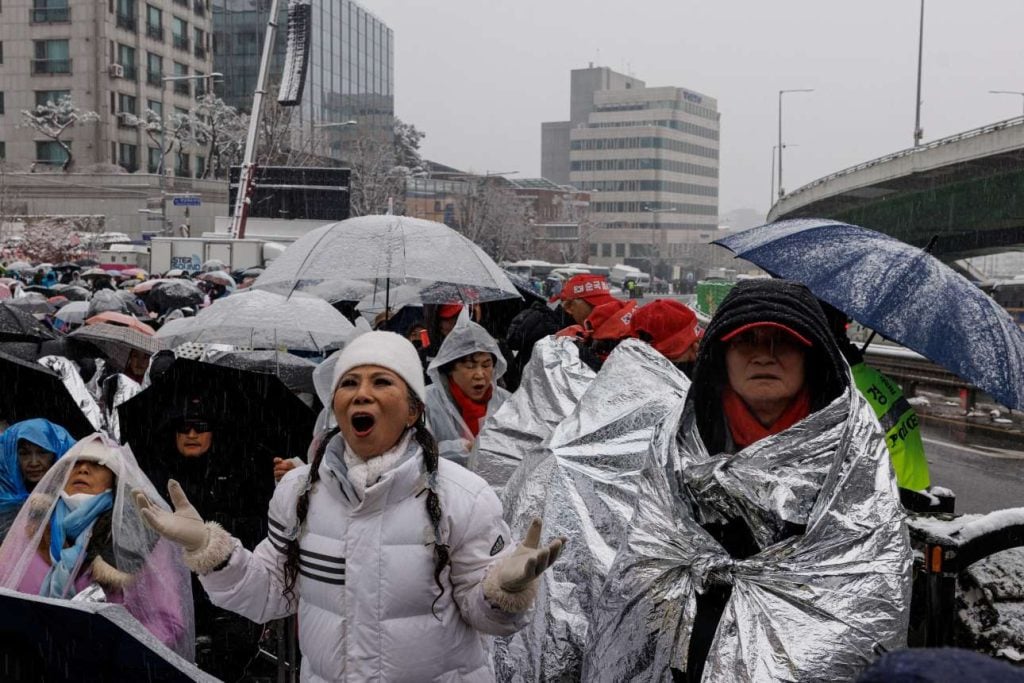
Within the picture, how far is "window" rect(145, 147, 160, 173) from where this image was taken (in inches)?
2894

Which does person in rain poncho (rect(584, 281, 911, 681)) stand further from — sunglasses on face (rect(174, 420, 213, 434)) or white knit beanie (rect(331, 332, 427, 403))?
sunglasses on face (rect(174, 420, 213, 434))

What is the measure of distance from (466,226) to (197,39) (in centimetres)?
2480

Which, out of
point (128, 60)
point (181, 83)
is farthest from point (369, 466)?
point (181, 83)

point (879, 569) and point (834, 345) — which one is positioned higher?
point (834, 345)

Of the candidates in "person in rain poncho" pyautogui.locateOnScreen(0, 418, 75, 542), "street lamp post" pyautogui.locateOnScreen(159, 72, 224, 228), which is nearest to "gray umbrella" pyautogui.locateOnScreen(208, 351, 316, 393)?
"person in rain poncho" pyautogui.locateOnScreen(0, 418, 75, 542)

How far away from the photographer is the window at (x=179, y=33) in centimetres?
7650

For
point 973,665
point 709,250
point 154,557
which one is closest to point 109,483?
point 154,557

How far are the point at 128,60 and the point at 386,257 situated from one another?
2822 inches

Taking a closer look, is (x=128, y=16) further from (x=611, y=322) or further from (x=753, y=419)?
(x=753, y=419)

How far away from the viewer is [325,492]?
3.02 metres

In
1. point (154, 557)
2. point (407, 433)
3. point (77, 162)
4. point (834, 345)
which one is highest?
point (77, 162)

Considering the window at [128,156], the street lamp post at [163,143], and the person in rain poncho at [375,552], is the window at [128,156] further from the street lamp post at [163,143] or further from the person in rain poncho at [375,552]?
the person in rain poncho at [375,552]

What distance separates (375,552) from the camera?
9.50 ft

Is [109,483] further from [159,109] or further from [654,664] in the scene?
[159,109]
